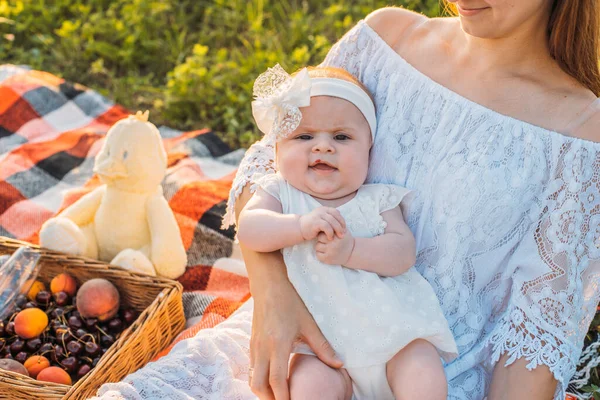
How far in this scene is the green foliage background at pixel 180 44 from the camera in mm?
4145

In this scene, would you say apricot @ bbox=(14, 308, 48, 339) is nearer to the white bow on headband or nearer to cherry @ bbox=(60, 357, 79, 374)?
cherry @ bbox=(60, 357, 79, 374)

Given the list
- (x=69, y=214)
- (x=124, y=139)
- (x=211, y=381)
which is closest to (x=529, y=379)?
(x=211, y=381)

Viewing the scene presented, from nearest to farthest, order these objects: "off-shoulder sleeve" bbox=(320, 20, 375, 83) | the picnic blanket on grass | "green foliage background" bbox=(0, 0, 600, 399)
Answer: "off-shoulder sleeve" bbox=(320, 20, 375, 83) < the picnic blanket on grass < "green foliage background" bbox=(0, 0, 600, 399)

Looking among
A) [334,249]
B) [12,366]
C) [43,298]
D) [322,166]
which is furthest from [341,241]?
[43,298]

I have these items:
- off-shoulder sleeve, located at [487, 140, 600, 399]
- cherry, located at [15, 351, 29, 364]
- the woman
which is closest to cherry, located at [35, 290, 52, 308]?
cherry, located at [15, 351, 29, 364]

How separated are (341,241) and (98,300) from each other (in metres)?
1.09

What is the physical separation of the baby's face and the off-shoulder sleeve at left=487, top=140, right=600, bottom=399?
495 mm

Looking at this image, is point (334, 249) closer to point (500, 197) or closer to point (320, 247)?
point (320, 247)

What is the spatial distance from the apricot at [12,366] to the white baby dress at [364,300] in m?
0.97

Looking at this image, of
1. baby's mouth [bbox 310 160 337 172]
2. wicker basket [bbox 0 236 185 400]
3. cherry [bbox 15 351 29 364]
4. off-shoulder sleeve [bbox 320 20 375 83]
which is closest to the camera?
baby's mouth [bbox 310 160 337 172]

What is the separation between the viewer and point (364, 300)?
68.5 inches

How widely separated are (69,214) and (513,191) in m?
1.67

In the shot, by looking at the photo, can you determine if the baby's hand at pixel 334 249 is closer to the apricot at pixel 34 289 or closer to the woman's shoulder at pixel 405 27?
the woman's shoulder at pixel 405 27

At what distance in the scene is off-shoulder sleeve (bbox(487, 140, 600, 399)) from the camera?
5.83 feet
